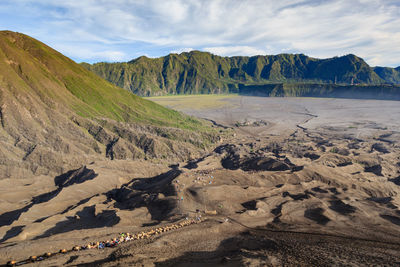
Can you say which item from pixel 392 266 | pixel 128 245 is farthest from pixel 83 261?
pixel 392 266

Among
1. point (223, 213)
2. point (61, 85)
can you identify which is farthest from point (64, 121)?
point (223, 213)

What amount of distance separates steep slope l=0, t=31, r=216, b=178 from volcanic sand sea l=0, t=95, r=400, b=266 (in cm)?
625

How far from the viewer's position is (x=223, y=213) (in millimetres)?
29906

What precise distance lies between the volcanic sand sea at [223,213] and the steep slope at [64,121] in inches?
246

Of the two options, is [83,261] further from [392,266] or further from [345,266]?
[392,266]

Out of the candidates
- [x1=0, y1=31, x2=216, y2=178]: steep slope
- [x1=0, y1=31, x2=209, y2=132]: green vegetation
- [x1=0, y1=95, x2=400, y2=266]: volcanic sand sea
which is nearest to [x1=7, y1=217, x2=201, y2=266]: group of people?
[x1=0, y1=95, x2=400, y2=266]: volcanic sand sea

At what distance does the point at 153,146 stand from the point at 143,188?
2243 cm

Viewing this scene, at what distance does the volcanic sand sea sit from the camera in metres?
20.4

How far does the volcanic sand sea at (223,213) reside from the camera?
20.4m

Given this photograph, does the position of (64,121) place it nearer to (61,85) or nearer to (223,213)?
(61,85)

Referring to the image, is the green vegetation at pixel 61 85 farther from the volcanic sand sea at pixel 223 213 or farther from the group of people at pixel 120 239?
the group of people at pixel 120 239

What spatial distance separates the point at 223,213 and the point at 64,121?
47.3 m

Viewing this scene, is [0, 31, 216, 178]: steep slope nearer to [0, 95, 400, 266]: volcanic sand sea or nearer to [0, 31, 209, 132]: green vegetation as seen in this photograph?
[0, 31, 209, 132]: green vegetation

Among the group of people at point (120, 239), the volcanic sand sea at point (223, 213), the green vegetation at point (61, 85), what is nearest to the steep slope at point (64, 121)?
the green vegetation at point (61, 85)
